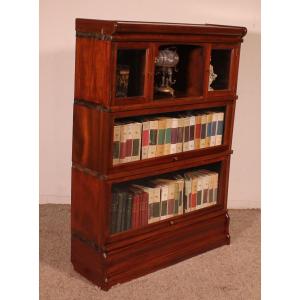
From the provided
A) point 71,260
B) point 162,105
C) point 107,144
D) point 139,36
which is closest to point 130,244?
point 71,260

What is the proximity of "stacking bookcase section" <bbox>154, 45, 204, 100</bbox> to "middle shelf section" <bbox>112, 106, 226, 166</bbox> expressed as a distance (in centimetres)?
15

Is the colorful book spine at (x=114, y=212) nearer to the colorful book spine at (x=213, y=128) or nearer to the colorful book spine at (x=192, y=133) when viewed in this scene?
the colorful book spine at (x=192, y=133)

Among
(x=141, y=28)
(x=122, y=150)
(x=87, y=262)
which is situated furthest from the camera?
(x=87, y=262)

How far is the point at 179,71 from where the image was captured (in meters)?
3.24

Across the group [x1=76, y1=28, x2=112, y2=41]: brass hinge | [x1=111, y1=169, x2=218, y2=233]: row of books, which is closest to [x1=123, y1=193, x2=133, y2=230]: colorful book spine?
[x1=111, y1=169, x2=218, y2=233]: row of books

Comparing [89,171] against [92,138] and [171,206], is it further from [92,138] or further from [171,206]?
[171,206]

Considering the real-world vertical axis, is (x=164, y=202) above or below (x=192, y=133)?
below

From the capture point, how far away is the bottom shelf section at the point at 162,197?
292 cm

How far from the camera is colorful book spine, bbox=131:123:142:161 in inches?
113

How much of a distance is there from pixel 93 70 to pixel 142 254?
3.70ft

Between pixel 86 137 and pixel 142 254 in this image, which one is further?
pixel 142 254

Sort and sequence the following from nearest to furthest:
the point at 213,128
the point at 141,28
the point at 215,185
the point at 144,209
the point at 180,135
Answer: the point at 141,28 < the point at 144,209 < the point at 180,135 < the point at 213,128 < the point at 215,185

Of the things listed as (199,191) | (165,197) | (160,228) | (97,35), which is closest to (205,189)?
(199,191)

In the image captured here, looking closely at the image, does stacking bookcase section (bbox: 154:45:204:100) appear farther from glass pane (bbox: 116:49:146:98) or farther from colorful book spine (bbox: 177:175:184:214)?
colorful book spine (bbox: 177:175:184:214)
